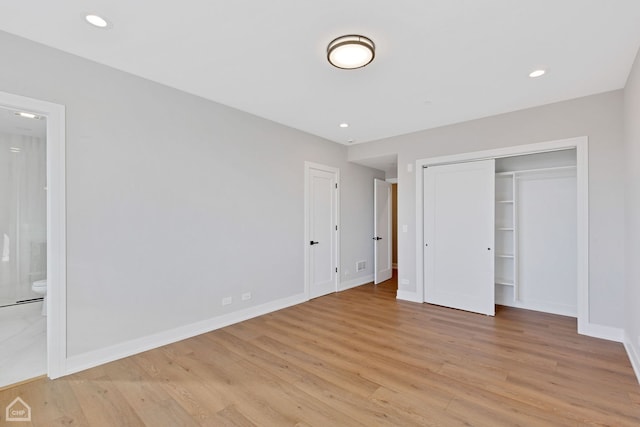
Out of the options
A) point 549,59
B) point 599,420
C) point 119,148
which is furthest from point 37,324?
point 549,59

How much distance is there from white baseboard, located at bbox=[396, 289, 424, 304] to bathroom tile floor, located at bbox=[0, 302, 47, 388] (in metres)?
4.41

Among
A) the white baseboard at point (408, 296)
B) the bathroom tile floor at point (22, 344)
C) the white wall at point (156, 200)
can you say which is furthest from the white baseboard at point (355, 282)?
the bathroom tile floor at point (22, 344)

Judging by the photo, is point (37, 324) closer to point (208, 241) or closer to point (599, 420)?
point (208, 241)

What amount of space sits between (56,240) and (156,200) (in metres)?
0.87

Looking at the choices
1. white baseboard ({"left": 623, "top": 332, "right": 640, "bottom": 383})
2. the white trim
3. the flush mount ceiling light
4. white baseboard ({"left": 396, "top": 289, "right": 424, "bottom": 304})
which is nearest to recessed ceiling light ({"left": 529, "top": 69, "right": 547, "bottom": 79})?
the flush mount ceiling light

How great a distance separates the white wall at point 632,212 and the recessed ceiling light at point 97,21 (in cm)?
429

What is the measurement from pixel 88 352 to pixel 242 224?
1.96m

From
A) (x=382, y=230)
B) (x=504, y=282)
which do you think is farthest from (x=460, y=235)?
(x=382, y=230)

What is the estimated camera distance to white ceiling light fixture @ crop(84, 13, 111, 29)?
201 cm

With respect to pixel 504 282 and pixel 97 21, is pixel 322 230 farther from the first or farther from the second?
pixel 97 21

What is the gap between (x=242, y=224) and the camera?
3.79m

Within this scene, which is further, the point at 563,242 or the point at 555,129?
the point at 563,242

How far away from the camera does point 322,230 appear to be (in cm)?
501

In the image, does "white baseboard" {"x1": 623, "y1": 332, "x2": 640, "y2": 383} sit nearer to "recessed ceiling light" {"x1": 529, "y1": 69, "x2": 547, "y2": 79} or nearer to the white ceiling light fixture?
"recessed ceiling light" {"x1": 529, "y1": 69, "x2": 547, "y2": 79}
